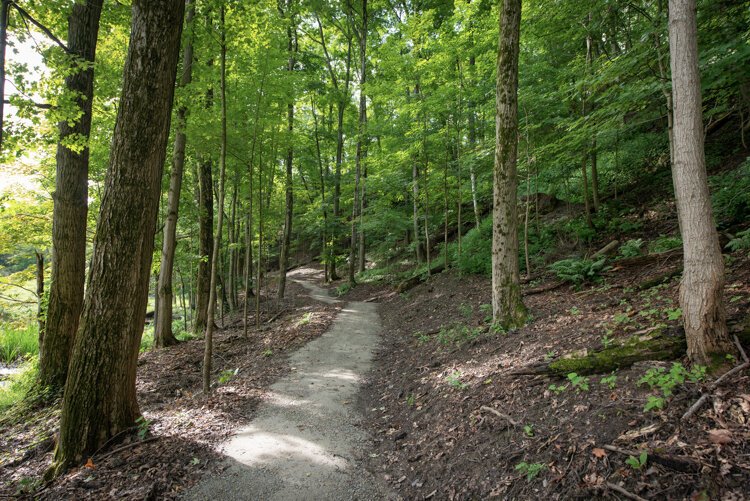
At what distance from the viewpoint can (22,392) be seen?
665 cm

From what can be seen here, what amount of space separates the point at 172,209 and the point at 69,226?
87.2 inches

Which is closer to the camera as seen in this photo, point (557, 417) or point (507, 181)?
point (557, 417)

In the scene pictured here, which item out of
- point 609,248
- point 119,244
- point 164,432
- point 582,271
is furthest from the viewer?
point 609,248

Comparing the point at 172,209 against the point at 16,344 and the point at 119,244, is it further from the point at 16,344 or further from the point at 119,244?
the point at 16,344

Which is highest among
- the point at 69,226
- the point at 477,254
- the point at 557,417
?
the point at 69,226

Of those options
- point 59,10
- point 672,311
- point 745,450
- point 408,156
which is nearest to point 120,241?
point 59,10

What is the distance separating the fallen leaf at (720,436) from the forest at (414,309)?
2cm

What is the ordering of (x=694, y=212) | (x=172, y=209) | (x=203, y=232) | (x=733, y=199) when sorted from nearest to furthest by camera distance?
(x=694, y=212) → (x=733, y=199) → (x=172, y=209) → (x=203, y=232)

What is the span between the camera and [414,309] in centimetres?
1095

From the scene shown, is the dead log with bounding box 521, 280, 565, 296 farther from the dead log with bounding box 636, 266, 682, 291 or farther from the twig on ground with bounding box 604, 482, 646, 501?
the twig on ground with bounding box 604, 482, 646, 501

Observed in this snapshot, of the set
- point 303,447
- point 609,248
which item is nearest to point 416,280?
point 609,248

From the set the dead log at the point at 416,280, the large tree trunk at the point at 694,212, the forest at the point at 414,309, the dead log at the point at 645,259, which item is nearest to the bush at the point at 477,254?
the forest at the point at 414,309

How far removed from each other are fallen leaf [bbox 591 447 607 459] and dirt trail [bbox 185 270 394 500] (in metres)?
1.85

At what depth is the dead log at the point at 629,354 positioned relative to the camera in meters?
3.42
